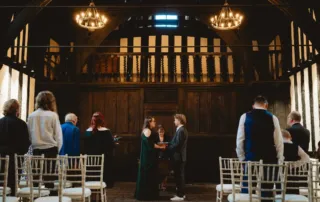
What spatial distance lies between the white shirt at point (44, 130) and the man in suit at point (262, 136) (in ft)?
8.03

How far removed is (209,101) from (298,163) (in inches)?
240

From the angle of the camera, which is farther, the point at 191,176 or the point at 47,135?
the point at 191,176

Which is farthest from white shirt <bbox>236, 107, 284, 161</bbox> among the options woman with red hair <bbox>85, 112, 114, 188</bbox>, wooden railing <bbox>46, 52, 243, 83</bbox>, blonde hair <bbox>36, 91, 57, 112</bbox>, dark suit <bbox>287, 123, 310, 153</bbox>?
wooden railing <bbox>46, 52, 243, 83</bbox>

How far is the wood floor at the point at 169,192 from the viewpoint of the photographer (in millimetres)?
7184

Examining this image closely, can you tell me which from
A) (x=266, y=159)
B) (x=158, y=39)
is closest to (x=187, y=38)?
(x=158, y=39)

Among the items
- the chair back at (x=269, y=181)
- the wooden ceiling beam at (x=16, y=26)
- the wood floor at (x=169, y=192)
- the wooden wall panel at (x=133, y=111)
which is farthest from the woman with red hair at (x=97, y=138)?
the chair back at (x=269, y=181)

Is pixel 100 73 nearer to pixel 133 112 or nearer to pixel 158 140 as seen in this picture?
pixel 133 112

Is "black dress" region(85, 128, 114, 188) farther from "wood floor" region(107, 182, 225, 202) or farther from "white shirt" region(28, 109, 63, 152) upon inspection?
"white shirt" region(28, 109, 63, 152)

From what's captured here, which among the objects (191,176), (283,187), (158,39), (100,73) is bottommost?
(191,176)

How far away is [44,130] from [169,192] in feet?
14.1

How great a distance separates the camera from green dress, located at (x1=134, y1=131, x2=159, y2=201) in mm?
6934

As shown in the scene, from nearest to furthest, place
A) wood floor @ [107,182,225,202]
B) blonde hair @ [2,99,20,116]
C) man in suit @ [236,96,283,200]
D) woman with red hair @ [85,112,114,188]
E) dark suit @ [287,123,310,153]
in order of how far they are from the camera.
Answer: man in suit @ [236,96,283,200]
blonde hair @ [2,99,20,116]
dark suit @ [287,123,310,153]
woman with red hair @ [85,112,114,188]
wood floor @ [107,182,225,202]

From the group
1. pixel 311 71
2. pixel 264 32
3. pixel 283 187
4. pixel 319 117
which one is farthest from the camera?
pixel 264 32

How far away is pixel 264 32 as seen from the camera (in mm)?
11539
